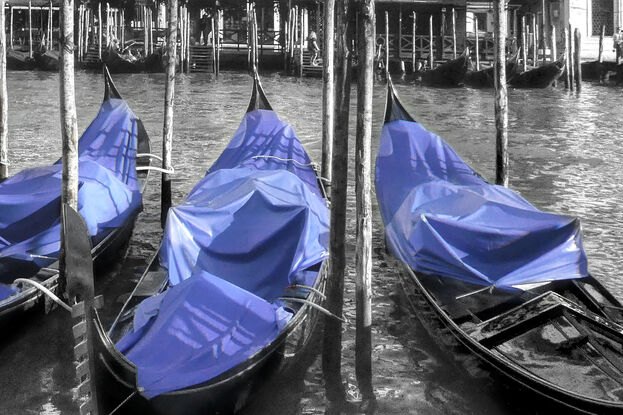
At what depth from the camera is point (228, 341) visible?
4.30 metres

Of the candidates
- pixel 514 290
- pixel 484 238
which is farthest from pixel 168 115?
pixel 514 290

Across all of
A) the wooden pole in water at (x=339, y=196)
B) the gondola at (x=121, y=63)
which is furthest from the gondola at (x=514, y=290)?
the gondola at (x=121, y=63)

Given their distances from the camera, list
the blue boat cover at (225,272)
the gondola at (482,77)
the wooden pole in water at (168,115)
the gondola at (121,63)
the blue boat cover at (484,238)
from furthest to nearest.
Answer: the gondola at (121,63), the gondola at (482,77), the wooden pole in water at (168,115), the blue boat cover at (484,238), the blue boat cover at (225,272)

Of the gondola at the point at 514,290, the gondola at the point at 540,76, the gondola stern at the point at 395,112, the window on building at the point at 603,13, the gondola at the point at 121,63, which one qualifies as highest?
the window on building at the point at 603,13

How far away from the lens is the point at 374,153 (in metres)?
12.3

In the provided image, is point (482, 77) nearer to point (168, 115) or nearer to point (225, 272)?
point (168, 115)

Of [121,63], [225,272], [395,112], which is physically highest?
[121,63]

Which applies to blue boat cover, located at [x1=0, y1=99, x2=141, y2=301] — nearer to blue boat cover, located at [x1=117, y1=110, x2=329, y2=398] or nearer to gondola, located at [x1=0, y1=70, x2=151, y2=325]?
gondola, located at [x1=0, y1=70, x2=151, y2=325]

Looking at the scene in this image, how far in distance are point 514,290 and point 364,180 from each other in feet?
3.91

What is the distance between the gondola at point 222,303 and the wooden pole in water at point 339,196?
173mm

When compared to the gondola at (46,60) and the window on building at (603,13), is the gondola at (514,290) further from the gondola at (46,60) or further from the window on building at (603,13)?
the gondola at (46,60)

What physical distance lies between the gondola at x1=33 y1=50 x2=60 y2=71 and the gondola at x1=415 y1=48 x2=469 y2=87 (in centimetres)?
1115

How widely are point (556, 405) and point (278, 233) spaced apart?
2072mm

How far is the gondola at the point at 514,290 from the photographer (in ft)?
15.0
